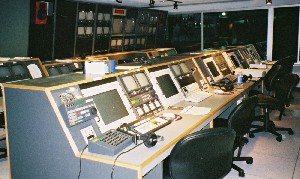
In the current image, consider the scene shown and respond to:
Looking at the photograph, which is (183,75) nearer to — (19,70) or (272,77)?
(272,77)

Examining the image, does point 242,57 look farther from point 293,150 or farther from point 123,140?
point 123,140

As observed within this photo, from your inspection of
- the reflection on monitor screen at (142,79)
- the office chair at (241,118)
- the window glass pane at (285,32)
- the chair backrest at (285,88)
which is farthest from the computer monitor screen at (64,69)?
the window glass pane at (285,32)

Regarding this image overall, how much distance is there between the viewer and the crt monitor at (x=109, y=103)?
2.31 metres

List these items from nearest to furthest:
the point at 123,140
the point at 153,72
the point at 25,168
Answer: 1. the point at 123,140
2. the point at 25,168
3. the point at 153,72

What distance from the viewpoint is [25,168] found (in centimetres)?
220

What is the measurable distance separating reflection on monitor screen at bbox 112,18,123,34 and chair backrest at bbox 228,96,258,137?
5466mm

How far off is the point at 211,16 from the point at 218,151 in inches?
365

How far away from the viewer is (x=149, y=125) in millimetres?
2307

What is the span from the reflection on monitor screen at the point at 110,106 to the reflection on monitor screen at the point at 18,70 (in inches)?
95.2

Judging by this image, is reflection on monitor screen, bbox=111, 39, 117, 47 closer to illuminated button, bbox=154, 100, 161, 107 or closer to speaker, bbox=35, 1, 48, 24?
speaker, bbox=35, 1, 48, 24

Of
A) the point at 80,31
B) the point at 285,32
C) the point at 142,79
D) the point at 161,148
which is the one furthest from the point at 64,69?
the point at 285,32

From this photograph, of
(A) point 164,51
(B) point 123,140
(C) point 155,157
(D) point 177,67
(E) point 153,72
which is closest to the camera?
(C) point 155,157

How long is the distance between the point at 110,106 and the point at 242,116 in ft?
4.07

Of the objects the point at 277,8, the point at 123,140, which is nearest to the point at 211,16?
the point at 277,8
